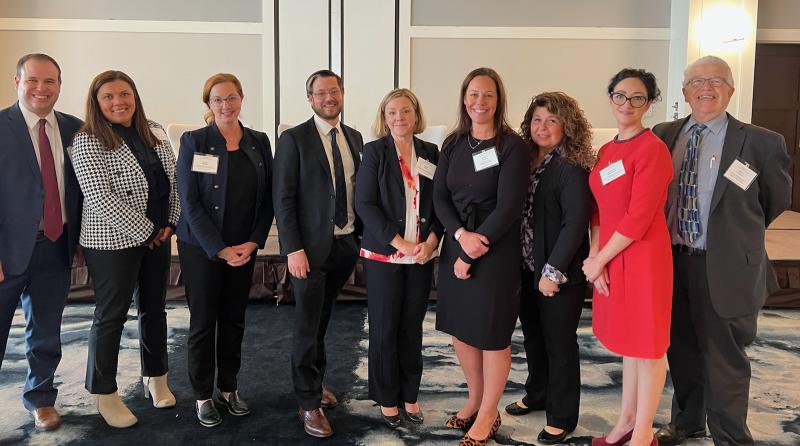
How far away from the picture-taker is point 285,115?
6.91 metres

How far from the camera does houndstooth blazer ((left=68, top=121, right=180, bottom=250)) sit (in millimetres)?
2291

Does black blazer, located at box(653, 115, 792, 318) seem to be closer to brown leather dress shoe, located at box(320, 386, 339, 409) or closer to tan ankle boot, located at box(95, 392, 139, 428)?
brown leather dress shoe, located at box(320, 386, 339, 409)

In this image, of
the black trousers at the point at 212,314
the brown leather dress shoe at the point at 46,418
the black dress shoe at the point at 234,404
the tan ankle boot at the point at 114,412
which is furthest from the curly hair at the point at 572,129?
the brown leather dress shoe at the point at 46,418

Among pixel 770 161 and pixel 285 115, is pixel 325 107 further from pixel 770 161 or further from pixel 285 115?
pixel 285 115

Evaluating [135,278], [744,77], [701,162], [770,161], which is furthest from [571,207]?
[744,77]

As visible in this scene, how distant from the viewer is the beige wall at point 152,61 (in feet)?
22.5

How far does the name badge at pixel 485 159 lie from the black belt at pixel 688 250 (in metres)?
0.76

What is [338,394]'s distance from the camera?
282 centimetres

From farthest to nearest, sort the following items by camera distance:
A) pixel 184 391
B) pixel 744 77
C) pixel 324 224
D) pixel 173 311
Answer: pixel 744 77 → pixel 173 311 → pixel 184 391 → pixel 324 224

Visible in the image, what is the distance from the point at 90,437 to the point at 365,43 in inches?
214

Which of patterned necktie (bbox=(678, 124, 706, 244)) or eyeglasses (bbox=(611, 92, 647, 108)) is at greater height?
eyeglasses (bbox=(611, 92, 647, 108))

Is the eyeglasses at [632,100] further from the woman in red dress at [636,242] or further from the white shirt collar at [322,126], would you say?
the white shirt collar at [322,126]

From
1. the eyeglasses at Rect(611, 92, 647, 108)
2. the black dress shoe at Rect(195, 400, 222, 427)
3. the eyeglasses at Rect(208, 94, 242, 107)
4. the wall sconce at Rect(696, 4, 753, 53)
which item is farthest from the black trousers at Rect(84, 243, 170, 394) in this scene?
the wall sconce at Rect(696, 4, 753, 53)

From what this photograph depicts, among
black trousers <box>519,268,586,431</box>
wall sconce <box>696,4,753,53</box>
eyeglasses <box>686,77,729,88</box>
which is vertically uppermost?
wall sconce <box>696,4,753,53</box>
